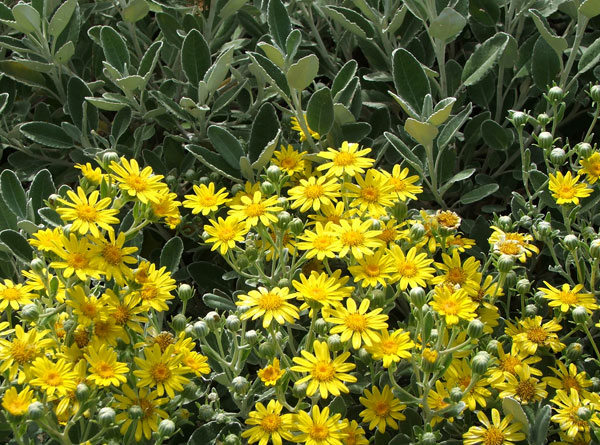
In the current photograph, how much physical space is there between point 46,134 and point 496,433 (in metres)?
1.71

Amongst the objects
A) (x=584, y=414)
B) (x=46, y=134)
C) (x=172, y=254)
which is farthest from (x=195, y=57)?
(x=584, y=414)

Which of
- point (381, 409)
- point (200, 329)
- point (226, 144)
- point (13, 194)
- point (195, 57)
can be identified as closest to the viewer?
point (200, 329)

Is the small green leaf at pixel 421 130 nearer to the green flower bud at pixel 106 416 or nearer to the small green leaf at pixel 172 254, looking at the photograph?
the small green leaf at pixel 172 254

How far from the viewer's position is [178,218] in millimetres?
2246

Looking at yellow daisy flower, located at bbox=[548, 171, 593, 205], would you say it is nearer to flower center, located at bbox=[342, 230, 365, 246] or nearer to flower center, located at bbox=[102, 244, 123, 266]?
flower center, located at bbox=[342, 230, 365, 246]

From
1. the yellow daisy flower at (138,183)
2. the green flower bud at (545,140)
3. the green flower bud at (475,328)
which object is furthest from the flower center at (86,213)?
the green flower bud at (545,140)

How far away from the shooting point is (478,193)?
2473 mm

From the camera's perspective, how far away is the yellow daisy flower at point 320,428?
71.4 inches

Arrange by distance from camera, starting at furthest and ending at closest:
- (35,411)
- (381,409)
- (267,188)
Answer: (267,188)
(381,409)
(35,411)

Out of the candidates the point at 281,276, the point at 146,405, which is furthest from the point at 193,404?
the point at 281,276

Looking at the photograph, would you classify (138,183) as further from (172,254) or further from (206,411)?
(206,411)

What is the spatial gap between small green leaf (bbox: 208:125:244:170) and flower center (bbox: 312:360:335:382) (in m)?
0.87

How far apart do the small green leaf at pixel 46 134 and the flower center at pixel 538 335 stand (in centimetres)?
160

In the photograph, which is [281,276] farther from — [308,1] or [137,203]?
[308,1]
